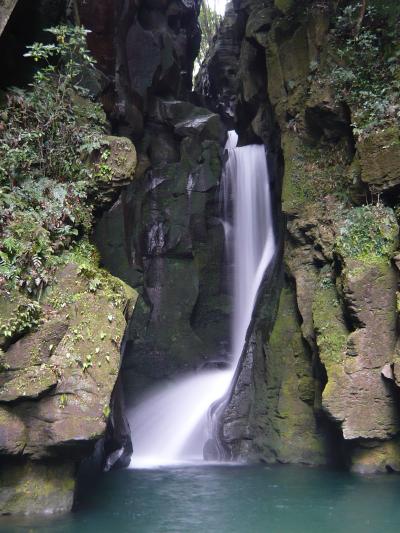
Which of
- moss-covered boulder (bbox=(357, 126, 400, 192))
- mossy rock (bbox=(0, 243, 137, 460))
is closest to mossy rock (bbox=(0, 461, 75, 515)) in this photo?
mossy rock (bbox=(0, 243, 137, 460))

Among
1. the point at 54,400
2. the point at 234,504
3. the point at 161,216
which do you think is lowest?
the point at 234,504

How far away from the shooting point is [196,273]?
18.3 meters

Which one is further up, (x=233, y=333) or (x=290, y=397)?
(x=233, y=333)

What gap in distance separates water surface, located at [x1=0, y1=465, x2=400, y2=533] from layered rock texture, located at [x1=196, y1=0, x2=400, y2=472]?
1.13 metres

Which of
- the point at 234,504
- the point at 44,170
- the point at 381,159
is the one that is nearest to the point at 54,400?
the point at 234,504

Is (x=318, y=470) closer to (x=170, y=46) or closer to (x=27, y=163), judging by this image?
(x=27, y=163)

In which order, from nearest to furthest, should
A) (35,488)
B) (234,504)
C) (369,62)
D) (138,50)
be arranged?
(35,488), (234,504), (369,62), (138,50)

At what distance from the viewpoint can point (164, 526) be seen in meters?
7.79

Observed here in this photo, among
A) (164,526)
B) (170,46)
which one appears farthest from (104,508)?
(170,46)

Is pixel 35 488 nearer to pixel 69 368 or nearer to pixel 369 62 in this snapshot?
pixel 69 368

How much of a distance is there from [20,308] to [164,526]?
3893 millimetres

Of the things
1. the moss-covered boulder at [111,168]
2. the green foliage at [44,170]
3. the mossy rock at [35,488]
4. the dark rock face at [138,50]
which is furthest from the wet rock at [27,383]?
the dark rock face at [138,50]

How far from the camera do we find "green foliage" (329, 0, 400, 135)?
12195 mm

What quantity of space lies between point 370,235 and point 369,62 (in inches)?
187
